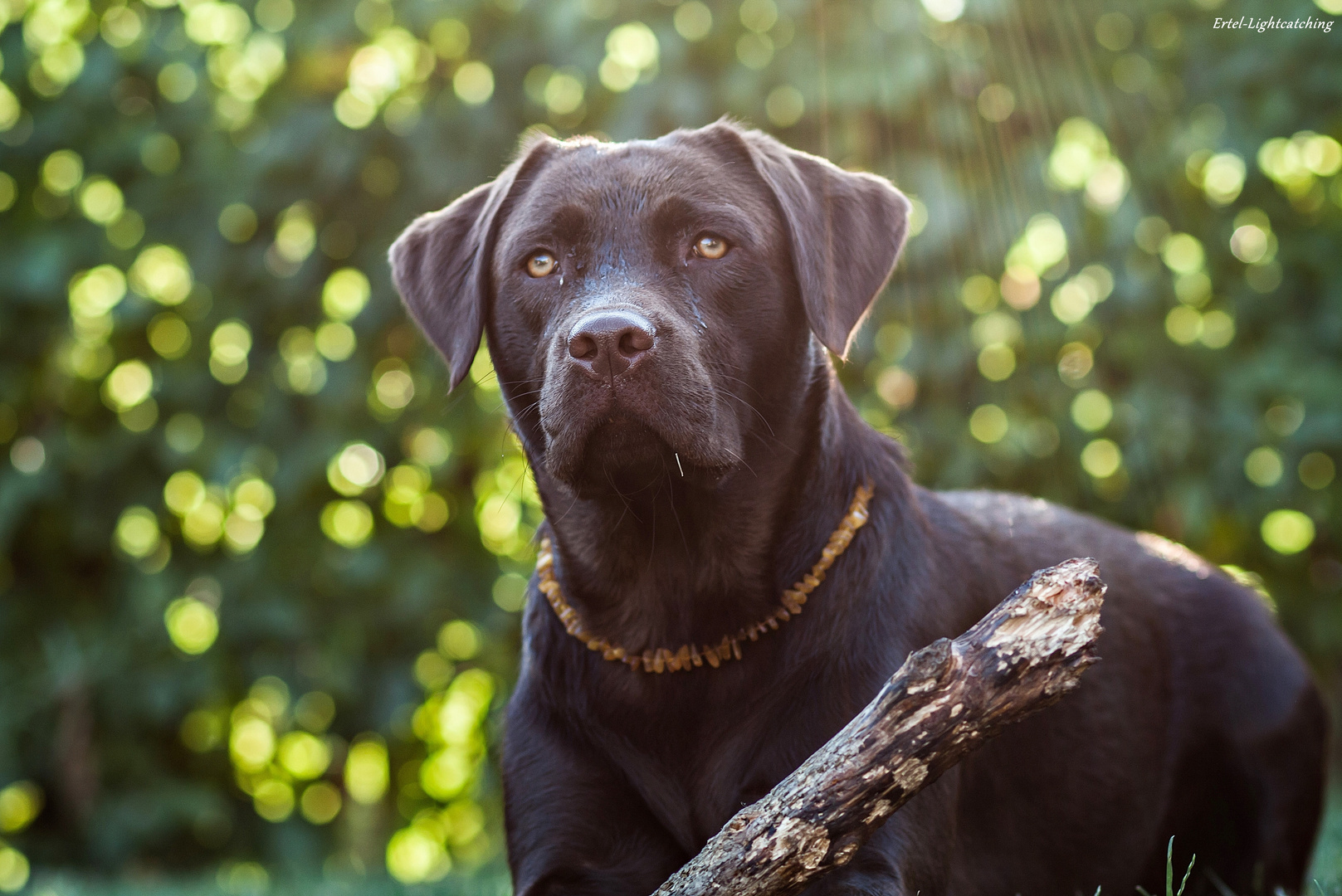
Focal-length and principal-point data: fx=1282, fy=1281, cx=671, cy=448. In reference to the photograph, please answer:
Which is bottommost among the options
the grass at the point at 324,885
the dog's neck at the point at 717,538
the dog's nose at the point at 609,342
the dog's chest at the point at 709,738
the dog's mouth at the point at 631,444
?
the grass at the point at 324,885

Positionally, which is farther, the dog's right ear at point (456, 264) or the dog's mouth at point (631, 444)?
the dog's right ear at point (456, 264)

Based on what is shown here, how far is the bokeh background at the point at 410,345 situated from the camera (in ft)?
14.0

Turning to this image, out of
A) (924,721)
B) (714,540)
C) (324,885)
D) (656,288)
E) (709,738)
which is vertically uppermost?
(656,288)

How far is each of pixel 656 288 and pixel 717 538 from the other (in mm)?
498

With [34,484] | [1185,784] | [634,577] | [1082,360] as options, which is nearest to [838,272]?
[634,577]

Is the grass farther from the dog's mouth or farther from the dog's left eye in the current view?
the dog's left eye

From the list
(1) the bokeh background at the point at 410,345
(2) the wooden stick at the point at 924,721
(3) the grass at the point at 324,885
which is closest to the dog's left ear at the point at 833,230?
(2) the wooden stick at the point at 924,721

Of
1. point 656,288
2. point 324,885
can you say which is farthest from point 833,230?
point 324,885

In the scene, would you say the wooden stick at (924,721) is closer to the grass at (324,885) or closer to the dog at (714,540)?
the dog at (714,540)

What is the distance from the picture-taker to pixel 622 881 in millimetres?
2314

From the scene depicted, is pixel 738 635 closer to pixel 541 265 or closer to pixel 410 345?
pixel 541 265

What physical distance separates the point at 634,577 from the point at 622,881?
1.87 ft

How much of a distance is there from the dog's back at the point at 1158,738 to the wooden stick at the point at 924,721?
107cm

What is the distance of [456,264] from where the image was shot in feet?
9.23
